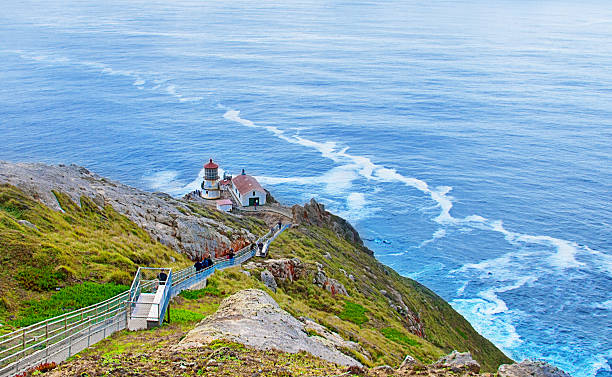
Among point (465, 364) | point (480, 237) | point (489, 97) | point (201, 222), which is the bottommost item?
point (465, 364)

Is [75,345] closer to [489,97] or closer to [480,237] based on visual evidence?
[480,237]

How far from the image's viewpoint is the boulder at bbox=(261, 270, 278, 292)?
113 ft

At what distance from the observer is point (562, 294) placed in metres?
61.1

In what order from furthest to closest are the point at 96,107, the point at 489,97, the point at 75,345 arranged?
the point at 489,97
the point at 96,107
the point at 75,345

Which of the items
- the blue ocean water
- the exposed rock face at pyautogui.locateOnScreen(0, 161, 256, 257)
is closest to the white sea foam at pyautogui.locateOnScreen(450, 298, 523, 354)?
the blue ocean water

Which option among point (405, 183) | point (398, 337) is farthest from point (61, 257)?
point (405, 183)

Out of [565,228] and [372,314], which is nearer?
[372,314]

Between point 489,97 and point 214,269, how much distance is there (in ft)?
395

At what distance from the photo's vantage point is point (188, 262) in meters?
35.8

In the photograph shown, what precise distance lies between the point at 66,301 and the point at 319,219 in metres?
40.3

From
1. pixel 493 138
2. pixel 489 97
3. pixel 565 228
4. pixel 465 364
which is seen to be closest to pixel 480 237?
pixel 565 228

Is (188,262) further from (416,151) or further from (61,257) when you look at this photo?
(416,151)

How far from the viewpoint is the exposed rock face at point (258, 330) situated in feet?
66.1

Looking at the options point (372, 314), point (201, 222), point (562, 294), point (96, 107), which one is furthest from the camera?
point (96, 107)
